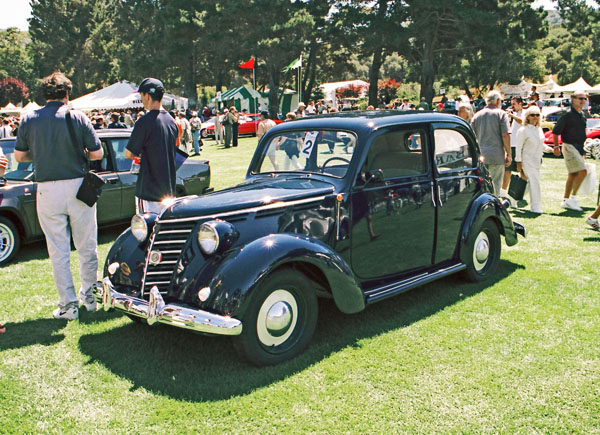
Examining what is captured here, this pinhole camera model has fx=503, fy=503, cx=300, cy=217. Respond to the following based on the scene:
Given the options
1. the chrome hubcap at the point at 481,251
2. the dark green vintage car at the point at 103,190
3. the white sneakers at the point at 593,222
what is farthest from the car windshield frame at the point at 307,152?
the white sneakers at the point at 593,222

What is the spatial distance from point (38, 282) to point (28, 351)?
1.98 metres

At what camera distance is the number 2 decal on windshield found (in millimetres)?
4723

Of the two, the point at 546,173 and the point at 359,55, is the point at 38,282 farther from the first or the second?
the point at 359,55

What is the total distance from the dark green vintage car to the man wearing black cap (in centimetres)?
230

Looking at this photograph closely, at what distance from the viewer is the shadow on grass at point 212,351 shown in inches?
138

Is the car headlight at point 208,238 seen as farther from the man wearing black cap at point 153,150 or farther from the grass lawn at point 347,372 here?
the man wearing black cap at point 153,150

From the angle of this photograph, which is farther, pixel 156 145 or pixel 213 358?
pixel 156 145

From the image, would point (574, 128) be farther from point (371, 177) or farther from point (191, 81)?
point (191, 81)

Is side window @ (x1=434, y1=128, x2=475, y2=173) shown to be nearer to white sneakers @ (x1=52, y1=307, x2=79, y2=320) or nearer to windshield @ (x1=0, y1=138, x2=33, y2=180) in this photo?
white sneakers @ (x1=52, y1=307, x2=79, y2=320)

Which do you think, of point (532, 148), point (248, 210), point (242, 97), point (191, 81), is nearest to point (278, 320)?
point (248, 210)

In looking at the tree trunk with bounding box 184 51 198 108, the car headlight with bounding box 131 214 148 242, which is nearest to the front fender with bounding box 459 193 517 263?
the car headlight with bounding box 131 214 148 242

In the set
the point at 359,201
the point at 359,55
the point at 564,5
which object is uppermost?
the point at 564,5

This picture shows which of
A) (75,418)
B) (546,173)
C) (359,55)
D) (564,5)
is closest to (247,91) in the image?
(359,55)

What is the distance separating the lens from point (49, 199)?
4.46 m
